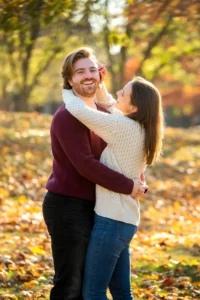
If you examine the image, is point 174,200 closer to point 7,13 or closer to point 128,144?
point 7,13

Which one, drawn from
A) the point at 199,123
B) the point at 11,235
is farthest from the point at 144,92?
the point at 199,123

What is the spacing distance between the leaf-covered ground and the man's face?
214 cm

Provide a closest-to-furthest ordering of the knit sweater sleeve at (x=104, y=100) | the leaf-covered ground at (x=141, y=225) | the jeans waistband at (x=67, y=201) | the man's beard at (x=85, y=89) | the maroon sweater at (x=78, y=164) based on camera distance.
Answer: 1. the maroon sweater at (x=78, y=164)
2. the jeans waistband at (x=67, y=201)
3. the man's beard at (x=85, y=89)
4. the knit sweater sleeve at (x=104, y=100)
5. the leaf-covered ground at (x=141, y=225)

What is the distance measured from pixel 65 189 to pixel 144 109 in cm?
75

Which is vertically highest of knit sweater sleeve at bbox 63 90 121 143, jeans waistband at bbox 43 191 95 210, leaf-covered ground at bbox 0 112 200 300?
knit sweater sleeve at bbox 63 90 121 143

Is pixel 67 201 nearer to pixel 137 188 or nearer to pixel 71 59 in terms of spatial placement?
pixel 137 188

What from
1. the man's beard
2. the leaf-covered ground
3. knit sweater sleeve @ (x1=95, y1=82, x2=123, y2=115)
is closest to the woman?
the man's beard

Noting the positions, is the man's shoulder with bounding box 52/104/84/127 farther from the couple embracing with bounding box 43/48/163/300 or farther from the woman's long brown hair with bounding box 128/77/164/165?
the woman's long brown hair with bounding box 128/77/164/165

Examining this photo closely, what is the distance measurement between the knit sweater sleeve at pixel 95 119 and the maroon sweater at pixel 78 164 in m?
0.07

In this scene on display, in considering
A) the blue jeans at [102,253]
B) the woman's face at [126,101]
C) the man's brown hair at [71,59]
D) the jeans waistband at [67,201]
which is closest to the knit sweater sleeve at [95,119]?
the woman's face at [126,101]

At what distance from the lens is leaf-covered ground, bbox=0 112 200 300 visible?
20.8 ft

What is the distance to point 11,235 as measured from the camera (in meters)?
8.34

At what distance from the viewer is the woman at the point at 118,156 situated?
164 inches

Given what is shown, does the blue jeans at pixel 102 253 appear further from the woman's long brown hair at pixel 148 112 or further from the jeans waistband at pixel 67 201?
the woman's long brown hair at pixel 148 112
